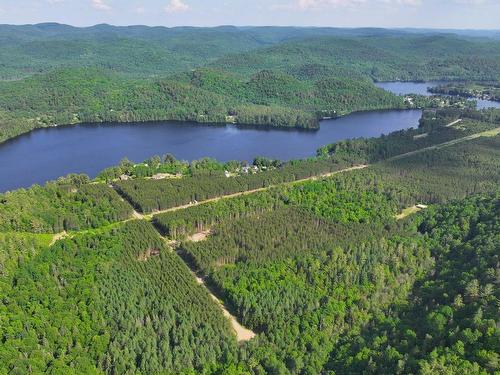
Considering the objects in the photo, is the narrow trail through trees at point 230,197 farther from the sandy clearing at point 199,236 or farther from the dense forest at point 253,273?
the dense forest at point 253,273

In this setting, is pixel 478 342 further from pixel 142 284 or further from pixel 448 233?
pixel 142 284

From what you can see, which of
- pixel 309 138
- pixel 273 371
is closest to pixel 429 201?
pixel 273 371

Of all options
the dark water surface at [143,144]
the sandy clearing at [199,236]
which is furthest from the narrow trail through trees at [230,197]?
the dark water surface at [143,144]

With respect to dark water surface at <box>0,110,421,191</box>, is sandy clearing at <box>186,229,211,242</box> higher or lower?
lower

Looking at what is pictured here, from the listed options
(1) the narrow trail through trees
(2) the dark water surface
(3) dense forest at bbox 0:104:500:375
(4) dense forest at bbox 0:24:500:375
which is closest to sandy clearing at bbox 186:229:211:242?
(1) the narrow trail through trees

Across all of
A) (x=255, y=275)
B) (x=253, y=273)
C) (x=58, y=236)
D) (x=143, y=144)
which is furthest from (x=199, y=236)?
(x=143, y=144)

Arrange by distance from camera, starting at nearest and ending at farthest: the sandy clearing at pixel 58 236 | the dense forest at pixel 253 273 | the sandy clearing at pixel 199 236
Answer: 1. the dense forest at pixel 253 273
2. the sandy clearing at pixel 58 236
3. the sandy clearing at pixel 199 236

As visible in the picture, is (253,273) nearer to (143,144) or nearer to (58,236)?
(58,236)

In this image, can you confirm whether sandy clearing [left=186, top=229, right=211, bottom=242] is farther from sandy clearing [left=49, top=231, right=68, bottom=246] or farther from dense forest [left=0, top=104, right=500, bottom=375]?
sandy clearing [left=49, top=231, right=68, bottom=246]
